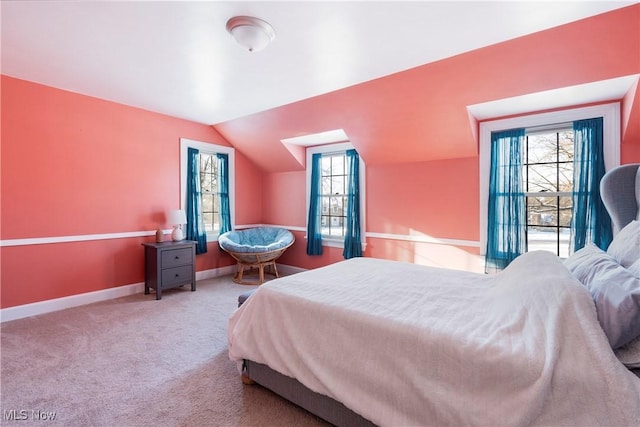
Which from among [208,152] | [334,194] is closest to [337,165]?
[334,194]

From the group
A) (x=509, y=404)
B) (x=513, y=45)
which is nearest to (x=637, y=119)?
(x=513, y=45)

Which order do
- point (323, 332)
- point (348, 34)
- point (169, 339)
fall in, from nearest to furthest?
1. point (323, 332)
2. point (348, 34)
3. point (169, 339)

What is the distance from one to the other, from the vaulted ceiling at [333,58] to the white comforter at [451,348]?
5.28ft

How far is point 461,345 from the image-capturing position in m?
1.18

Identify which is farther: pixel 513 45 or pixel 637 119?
pixel 637 119

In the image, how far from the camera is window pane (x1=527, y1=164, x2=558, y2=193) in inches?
125

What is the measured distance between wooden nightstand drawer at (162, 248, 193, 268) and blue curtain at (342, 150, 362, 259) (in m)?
2.24

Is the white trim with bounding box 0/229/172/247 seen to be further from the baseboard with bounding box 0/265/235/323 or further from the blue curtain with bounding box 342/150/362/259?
the blue curtain with bounding box 342/150/362/259

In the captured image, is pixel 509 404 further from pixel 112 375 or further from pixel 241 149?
pixel 241 149

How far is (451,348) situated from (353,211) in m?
3.30

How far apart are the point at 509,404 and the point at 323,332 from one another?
0.82 m

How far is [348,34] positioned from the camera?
2262 millimetres

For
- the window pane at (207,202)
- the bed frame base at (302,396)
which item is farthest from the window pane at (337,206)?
the bed frame base at (302,396)

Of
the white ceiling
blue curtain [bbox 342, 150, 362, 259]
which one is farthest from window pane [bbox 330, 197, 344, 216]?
the white ceiling
